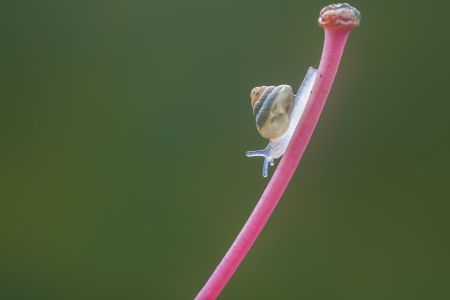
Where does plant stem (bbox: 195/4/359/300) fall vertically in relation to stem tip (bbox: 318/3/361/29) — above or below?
below

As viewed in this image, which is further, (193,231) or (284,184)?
(193,231)

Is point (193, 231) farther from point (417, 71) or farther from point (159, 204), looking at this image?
point (417, 71)

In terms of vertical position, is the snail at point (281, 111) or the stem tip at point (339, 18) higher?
the stem tip at point (339, 18)

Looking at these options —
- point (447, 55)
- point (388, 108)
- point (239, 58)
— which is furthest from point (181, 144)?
point (447, 55)
